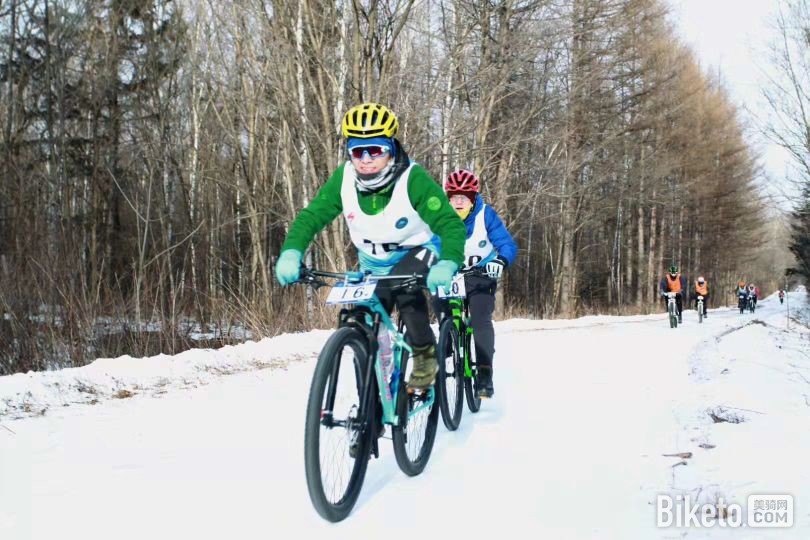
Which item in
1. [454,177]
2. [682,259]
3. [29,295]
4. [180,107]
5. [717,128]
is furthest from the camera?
[682,259]

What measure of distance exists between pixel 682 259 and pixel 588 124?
2304 centimetres

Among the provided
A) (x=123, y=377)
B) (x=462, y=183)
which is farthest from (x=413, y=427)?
(x=123, y=377)

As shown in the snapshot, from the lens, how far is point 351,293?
3.04 meters

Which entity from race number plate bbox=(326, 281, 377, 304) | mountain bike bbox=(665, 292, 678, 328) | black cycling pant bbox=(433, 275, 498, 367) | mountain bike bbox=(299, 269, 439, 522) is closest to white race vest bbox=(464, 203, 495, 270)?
black cycling pant bbox=(433, 275, 498, 367)

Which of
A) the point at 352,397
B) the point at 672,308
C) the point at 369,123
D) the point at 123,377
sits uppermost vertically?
the point at 369,123

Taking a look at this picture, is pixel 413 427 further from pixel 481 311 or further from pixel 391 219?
pixel 481 311

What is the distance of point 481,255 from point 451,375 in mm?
1127

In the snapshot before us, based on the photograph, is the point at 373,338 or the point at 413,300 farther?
the point at 413,300

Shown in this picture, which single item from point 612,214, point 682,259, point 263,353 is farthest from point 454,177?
point 682,259

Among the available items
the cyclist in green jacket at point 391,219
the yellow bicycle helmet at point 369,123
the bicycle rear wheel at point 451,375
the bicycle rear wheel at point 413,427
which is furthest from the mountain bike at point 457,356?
the yellow bicycle helmet at point 369,123

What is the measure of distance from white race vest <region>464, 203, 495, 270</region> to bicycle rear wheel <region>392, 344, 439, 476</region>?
1643mm

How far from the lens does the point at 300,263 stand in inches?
122

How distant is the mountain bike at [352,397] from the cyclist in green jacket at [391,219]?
0.14 metres

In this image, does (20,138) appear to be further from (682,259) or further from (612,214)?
(682,259)
